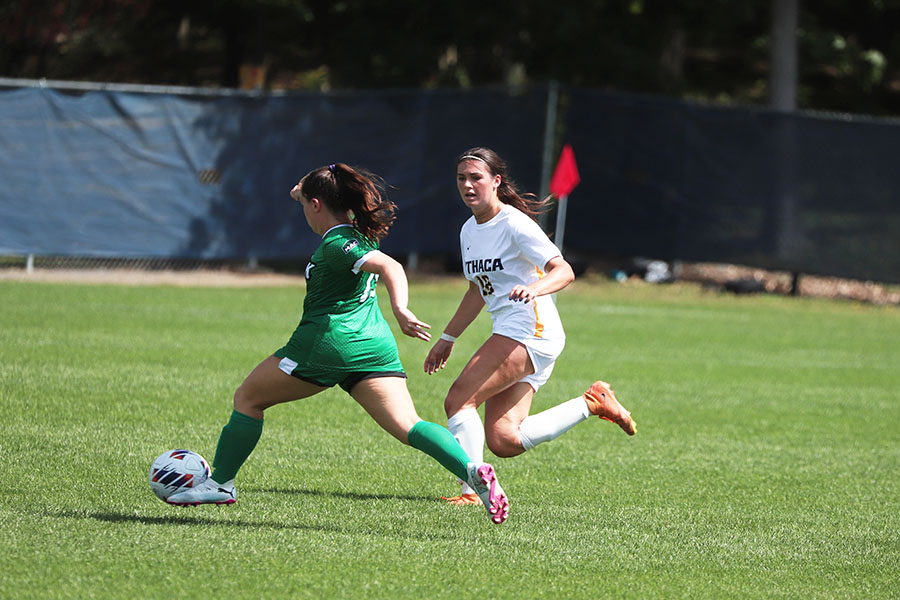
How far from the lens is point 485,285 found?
6.62m

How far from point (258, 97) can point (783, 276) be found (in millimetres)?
10470

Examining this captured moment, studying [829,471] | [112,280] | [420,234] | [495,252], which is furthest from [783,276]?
[495,252]

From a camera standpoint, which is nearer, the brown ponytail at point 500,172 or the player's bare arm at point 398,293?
the player's bare arm at point 398,293

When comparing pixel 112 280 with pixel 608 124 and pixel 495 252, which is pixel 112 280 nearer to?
pixel 608 124

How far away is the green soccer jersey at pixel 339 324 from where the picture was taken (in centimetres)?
563

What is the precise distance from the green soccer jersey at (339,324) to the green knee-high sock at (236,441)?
37 cm

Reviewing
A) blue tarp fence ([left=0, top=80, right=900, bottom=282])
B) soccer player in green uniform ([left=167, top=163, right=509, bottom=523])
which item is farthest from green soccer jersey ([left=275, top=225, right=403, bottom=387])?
blue tarp fence ([left=0, top=80, right=900, bottom=282])

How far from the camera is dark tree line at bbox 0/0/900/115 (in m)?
25.8

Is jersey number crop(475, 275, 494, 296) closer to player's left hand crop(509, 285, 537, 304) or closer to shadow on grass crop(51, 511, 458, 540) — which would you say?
player's left hand crop(509, 285, 537, 304)

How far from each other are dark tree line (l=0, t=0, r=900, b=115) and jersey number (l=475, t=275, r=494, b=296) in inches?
714

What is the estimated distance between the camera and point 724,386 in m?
11.5

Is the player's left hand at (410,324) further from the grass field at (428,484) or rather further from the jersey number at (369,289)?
the grass field at (428,484)

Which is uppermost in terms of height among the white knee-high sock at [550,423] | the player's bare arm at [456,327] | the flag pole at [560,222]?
the player's bare arm at [456,327]

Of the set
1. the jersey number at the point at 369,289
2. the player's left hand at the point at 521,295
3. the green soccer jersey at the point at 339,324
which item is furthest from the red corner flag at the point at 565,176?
the green soccer jersey at the point at 339,324
